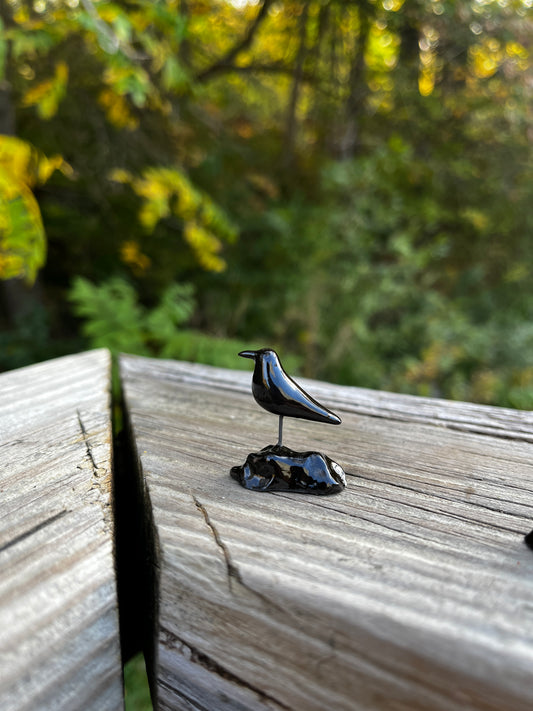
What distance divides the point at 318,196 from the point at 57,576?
572cm

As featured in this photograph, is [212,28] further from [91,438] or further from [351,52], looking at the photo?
[91,438]

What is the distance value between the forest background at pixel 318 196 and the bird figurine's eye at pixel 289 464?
3.17m

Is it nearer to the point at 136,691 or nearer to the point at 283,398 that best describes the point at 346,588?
the point at 283,398

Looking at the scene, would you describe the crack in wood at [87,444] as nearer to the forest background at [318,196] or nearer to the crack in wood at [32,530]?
the crack in wood at [32,530]

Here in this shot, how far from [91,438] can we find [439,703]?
719 millimetres

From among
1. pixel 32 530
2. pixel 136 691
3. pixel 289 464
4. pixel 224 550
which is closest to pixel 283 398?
pixel 289 464

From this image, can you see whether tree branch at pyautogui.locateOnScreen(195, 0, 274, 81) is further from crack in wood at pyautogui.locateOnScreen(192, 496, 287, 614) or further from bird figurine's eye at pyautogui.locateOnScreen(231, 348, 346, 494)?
crack in wood at pyautogui.locateOnScreen(192, 496, 287, 614)

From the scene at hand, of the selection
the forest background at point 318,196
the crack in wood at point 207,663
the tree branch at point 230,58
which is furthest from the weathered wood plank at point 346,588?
the tree branch at point 230,58

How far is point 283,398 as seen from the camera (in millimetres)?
933

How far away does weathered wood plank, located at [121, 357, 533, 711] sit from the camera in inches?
19.4

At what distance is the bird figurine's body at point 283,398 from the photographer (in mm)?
932

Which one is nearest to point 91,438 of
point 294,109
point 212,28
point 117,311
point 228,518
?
point 228,518

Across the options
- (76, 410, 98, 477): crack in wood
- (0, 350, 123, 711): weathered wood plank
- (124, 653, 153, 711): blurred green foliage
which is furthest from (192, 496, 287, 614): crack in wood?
(124, 653, 153, 711): blurred green foliage

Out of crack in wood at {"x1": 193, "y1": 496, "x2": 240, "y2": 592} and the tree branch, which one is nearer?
crack in wood at {"x1": 193, "y1": 496, "x2": 240, "y2": 592}
